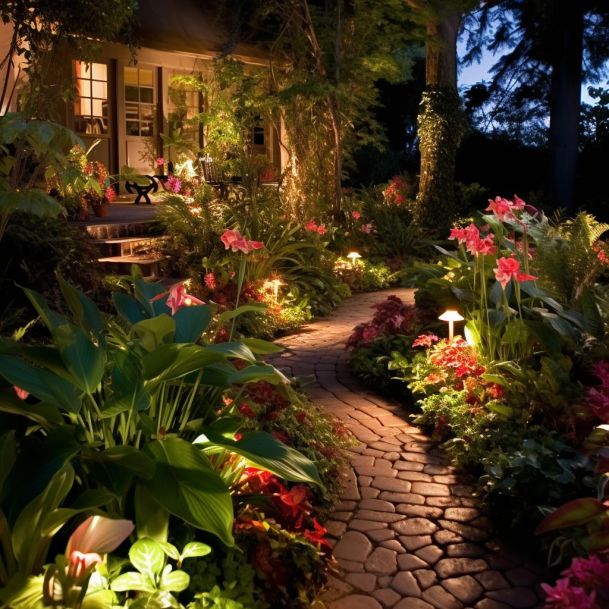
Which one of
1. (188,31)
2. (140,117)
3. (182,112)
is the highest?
(188,31)

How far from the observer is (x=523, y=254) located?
16.3 feet

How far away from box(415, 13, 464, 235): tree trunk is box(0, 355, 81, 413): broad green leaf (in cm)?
991

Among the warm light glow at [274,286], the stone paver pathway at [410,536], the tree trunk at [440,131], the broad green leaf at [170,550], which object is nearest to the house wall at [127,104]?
the tree trunk at [440,131]

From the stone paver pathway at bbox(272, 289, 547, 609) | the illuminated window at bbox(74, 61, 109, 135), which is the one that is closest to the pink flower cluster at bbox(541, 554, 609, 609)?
the stone paver pathway at bbox(272, 289, 547, 609)

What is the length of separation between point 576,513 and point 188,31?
35.3 ft

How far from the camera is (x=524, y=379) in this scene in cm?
411

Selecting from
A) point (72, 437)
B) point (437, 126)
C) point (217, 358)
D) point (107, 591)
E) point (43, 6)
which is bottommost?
point (107, 591)

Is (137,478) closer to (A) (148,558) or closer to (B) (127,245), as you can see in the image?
(A) (148,558)

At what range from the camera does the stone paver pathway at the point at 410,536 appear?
281 centimetres

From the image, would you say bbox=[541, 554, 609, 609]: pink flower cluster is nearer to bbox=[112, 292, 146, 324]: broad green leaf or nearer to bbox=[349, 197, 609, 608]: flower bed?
bbox=[349, 197, 609, 608]: flower bed

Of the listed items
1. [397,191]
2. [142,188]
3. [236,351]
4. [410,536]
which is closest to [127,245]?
[142,188]

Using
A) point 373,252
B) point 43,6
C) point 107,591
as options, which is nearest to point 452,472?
point 107,591

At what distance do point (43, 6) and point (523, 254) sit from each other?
5.19 m

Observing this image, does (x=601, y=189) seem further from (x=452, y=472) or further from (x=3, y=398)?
(x=3, y=398)
